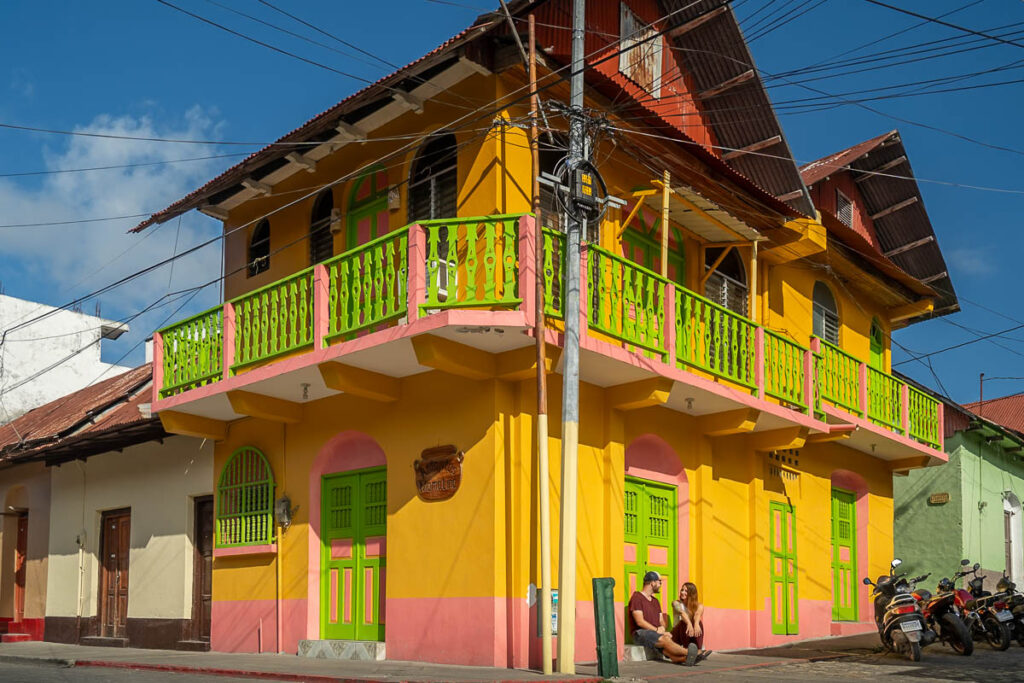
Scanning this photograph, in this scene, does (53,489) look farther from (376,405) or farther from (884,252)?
(884,252)

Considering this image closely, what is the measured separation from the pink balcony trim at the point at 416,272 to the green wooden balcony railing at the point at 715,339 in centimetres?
364

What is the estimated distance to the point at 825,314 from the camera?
20.8 metres

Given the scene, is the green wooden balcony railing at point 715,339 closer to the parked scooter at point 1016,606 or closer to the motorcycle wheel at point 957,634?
the motorcycle wheel at point 957,634

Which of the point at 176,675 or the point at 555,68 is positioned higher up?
the point at 555,68

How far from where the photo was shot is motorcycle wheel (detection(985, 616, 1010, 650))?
15656mm

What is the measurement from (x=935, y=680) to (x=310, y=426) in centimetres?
851

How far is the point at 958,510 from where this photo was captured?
23.6 metres

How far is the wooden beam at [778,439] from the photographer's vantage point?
55.0ft

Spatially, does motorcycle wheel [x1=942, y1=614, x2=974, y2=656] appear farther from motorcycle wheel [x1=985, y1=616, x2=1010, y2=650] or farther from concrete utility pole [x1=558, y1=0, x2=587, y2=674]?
concrete utility pole [x1=558, y1=0, x2=587, y2=674]

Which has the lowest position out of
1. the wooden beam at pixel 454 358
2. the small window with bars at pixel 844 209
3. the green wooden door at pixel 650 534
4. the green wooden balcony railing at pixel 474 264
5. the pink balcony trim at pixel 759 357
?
the green wooden door at pixel 650 534

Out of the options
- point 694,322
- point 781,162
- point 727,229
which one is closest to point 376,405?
point 694,322

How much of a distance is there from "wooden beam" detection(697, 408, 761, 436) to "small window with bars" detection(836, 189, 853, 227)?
788 centimetres

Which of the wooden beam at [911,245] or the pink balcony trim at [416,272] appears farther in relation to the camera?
the wooden beam at [911,245]

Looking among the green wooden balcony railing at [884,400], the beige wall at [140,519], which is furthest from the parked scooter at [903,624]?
the beige wall at [140,519]
